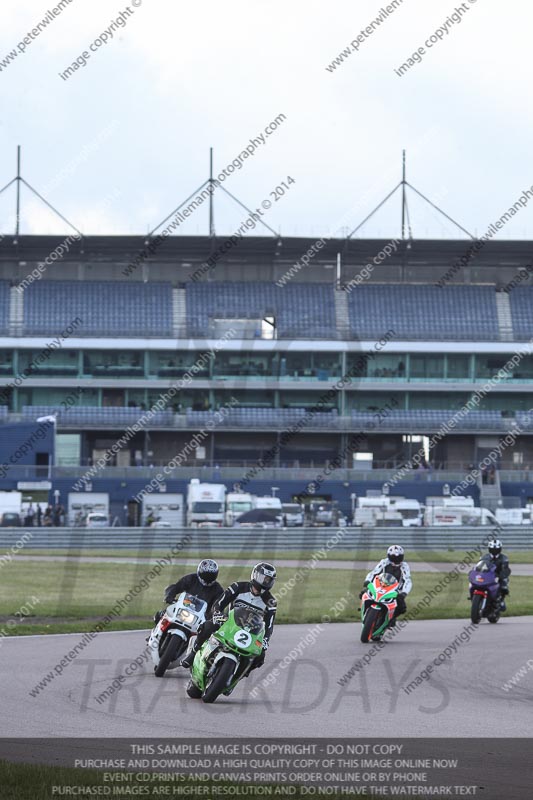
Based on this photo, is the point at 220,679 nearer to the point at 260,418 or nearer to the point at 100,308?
the point at 260,418

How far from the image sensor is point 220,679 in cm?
1207

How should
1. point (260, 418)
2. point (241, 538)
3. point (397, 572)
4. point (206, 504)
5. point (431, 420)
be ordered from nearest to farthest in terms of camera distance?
point (397, 572), point (241, 538), point (206, 504), point (260, 418), point (431, 420)

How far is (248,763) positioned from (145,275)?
219 ft

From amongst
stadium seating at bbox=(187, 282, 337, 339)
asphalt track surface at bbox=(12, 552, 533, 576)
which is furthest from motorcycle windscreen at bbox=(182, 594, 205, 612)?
stadium seating at bbox=(187, 282, 337, 339)

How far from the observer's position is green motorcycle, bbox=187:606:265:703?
12016 millimetres

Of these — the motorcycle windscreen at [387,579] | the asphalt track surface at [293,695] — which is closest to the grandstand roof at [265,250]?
the motorcycle windscreen at [387,579]

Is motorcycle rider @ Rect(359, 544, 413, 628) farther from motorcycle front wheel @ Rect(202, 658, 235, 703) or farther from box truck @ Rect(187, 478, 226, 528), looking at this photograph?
box truck @ Rect(187, 478, 226, 528)

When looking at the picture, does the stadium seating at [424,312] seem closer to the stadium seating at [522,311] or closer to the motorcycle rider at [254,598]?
the stadium seating at [522,311]

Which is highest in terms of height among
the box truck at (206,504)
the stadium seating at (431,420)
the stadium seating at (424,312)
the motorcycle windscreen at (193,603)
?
the stadium seating at (424,312)

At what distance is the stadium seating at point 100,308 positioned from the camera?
228ft

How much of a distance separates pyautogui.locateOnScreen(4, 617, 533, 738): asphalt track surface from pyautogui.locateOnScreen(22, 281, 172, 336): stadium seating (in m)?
51.3

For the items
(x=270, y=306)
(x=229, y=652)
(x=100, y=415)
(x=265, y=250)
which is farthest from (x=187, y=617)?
(x=265, y=250)

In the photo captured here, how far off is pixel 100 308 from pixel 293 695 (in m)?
59.1

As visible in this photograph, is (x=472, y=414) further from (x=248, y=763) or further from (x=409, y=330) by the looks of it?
(x=248, y=763)
